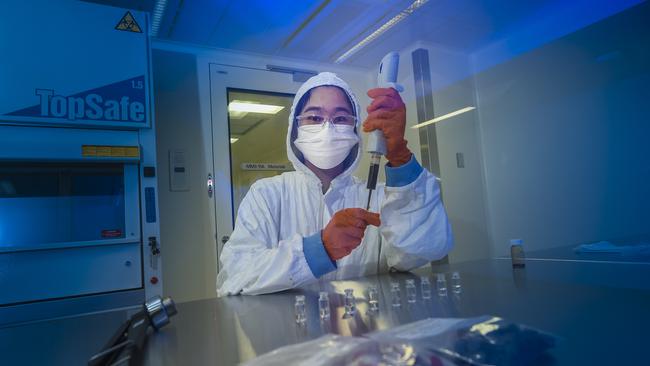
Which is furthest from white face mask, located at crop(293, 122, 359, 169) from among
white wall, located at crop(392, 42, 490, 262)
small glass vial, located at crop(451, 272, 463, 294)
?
white wall, located at crop(392, 42, 490, 262)

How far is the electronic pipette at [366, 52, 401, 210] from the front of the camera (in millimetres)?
971

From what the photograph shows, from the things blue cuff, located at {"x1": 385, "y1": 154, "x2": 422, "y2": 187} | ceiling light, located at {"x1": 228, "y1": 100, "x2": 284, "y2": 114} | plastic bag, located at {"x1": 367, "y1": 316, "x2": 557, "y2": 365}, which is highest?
ceiling light, located at {"x1": 228, "y1": 100, "x2": 284, "y2": 114}

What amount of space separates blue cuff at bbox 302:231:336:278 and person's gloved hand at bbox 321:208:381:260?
1 cm

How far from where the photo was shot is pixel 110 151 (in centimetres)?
147

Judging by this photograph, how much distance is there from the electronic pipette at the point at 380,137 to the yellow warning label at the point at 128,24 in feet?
4.01

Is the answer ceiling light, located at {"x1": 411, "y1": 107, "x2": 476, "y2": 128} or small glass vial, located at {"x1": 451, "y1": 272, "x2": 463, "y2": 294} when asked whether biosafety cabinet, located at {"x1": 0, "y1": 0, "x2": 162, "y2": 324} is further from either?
ceiling light, located at {"x1": 411, "y1": 107, "x2": 476, "y2": 128}

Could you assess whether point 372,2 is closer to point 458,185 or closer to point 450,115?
point 450,115

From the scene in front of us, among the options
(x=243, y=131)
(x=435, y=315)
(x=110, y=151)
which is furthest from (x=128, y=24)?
(x=435, y=315)

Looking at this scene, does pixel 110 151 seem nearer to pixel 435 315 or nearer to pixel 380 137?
pixel 380 137

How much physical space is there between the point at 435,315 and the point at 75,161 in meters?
1.55

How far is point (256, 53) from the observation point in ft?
7.52

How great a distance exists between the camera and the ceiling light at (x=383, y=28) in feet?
6.02

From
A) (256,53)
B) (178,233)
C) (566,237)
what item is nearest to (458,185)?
(566,237)

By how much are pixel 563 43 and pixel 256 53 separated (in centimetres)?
171
